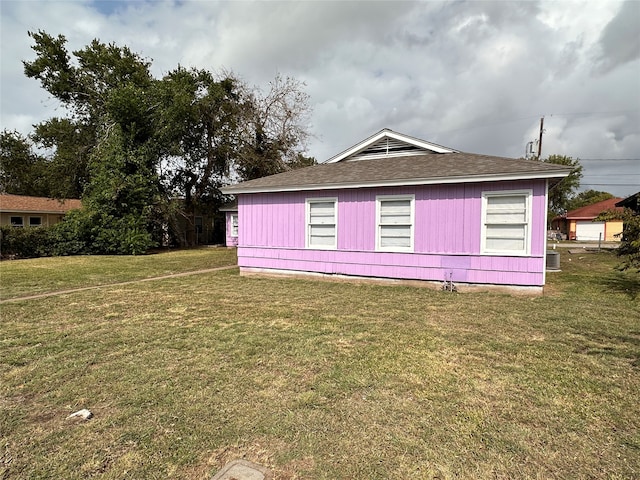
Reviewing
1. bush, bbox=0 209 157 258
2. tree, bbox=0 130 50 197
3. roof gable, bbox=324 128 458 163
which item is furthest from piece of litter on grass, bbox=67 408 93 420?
tree, bbox=0 130 50 197

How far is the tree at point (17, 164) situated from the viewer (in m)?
35.8

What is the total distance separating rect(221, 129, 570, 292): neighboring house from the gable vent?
0.04 meters

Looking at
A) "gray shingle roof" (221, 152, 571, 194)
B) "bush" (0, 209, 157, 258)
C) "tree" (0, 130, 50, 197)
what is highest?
"tree" (0, 130, 50, 197)

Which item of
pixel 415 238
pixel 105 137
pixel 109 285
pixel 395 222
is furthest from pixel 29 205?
pixel 415 238

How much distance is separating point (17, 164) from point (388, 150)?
41487mm

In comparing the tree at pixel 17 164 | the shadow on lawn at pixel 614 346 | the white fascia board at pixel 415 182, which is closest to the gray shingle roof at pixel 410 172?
the white fascia board at pixel 415 182

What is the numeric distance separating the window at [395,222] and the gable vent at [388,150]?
11.3ft

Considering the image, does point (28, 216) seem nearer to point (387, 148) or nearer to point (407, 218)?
point (387, 148)

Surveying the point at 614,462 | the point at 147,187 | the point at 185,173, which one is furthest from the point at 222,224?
the point at 614,462

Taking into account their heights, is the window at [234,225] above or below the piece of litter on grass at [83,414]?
above

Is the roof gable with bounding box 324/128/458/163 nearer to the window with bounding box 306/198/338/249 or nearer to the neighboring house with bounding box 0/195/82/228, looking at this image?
the window with bounding box 306/198/338/249

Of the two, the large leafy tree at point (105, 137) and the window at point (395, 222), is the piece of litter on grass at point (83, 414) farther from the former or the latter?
the large leafy tree at point (105, 137)

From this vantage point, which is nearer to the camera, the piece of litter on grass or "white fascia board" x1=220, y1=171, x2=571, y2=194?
the piece of litter on grass

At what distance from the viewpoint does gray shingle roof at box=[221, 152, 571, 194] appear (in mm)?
8031
